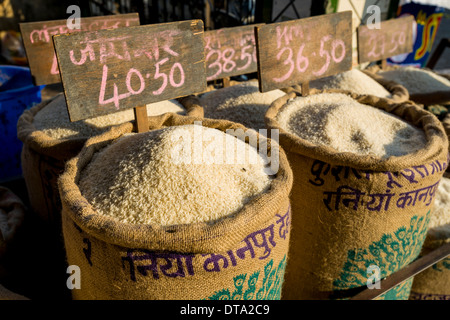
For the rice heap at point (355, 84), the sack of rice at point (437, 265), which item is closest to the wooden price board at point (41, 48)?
the rice heap at point (355, 84)

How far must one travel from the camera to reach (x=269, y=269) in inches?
34.1

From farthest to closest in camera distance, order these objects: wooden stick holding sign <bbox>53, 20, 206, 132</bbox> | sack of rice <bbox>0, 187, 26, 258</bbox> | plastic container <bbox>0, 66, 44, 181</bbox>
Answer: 1. plastic container <bbox>0, 66, 44, 181</bbox>
2. sack of rice <bbox>0, 187, 26, 258</bbox>
3. wooden stick holding sign <bbox>53, 20, 206, 132</bbox>

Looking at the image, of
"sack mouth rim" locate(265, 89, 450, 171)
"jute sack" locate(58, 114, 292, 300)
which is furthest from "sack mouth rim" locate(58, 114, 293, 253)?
"sack mouth rim" locate(265, 89, 450, 171)

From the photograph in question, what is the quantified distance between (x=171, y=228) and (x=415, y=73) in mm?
1926

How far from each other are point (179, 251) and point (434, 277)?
3.86 ft

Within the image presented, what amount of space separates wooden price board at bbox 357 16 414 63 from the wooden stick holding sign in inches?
42.8

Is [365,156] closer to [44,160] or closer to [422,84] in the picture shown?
[44,160]

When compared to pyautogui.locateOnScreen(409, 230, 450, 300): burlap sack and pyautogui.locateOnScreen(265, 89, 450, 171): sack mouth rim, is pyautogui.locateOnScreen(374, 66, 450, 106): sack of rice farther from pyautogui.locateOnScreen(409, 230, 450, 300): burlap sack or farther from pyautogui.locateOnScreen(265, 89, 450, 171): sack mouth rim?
pyautogui.locateOnScreen(409, 230, 450, 300): burlap sack

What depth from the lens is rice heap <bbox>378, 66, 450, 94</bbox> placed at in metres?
1.99

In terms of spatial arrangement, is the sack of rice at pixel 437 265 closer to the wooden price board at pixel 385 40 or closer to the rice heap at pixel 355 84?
the rice heap at pixel 355 84

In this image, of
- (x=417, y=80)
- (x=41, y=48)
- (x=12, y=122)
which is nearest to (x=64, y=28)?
(x=41, y=48)

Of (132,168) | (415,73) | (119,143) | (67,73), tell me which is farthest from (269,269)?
(415,73)

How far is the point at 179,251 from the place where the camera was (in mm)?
711

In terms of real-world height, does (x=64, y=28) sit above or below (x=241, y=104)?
above
